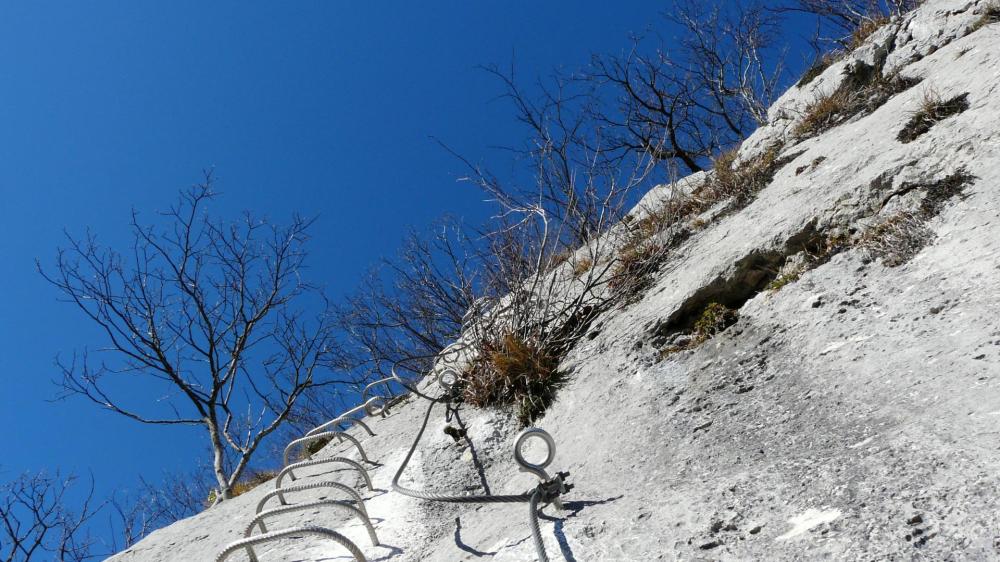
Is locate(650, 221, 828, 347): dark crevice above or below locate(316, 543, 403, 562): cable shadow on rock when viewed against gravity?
above

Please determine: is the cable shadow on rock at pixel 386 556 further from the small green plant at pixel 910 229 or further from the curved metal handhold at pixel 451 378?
the small green plant at pixel 910 229

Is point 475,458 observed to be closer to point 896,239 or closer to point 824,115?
point 896,239

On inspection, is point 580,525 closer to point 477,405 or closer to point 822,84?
point 477,405

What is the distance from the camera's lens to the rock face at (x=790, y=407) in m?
1.71

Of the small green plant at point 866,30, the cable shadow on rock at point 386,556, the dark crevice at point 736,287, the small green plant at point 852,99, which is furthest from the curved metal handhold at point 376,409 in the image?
the small green plant at point 866,30

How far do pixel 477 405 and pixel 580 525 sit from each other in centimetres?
188

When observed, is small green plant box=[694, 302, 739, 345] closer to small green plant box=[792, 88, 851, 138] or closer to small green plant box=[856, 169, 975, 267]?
small green plant box=[856, 169, 975, 267]

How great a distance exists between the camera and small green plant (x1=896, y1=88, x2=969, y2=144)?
150 inches

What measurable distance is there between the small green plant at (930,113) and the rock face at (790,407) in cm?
6

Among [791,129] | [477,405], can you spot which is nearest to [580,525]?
[477,405]

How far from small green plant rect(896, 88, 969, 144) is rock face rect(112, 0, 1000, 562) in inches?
2.5

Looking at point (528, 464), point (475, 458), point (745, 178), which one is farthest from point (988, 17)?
point (528, 464)

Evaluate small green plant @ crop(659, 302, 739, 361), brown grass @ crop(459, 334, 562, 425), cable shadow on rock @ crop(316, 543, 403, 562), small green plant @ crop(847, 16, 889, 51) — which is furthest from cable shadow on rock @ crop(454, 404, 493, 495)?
small green plant @ crop(847, 16, 889, 51)

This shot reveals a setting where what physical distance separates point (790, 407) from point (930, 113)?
253 centimetres
